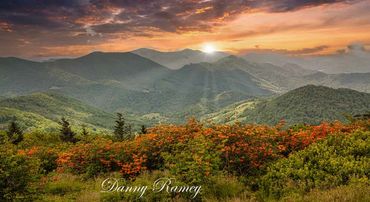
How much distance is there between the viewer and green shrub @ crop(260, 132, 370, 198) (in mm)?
9312

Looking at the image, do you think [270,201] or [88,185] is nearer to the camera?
[270,201]

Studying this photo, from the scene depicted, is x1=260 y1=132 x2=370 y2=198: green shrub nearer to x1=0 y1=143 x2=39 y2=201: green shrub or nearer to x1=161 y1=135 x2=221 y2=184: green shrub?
x1=161 y1=135 x2=221 y2=184: green shrub

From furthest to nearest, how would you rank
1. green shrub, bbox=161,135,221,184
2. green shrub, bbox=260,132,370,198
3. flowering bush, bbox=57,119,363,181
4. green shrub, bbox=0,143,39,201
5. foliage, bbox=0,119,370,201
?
flowering bush, bbox=57,119,363,181
green shrub, bbox=161,135,221,184
foliage, bbox=0,119,370,201
green shrub, bbox=0,143,39,201
green shrub, bbox=260,132,370,198

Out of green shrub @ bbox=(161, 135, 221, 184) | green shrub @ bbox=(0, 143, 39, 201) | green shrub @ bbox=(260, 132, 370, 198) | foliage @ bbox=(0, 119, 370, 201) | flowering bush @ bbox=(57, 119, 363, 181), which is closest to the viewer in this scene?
green shrub @ bbox=(260, 132, 370, 198)

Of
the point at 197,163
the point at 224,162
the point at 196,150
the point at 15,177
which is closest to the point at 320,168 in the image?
the point at 224,162

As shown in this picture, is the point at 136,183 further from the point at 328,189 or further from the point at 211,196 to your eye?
the point at 328,189

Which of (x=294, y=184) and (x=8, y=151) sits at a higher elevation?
(x=8, y=151)

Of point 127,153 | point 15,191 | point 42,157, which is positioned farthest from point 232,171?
point 42,157

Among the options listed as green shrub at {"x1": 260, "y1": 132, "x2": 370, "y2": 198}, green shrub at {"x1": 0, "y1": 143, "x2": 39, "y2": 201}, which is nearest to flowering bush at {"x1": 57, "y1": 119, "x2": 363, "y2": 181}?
green shrub at {"x1": 260, "y1": 132, "x2": 370, "y2": 198}

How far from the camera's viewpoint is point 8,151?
10.2 metres

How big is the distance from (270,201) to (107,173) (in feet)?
→ 23.9

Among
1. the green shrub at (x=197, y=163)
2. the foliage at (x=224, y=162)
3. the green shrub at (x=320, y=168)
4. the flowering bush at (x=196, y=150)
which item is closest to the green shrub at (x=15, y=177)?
the foliage at (x=224, y=162)

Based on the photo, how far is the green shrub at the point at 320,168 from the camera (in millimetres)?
9312

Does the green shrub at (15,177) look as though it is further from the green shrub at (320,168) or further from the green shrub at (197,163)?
the green shrub at (320,168)
